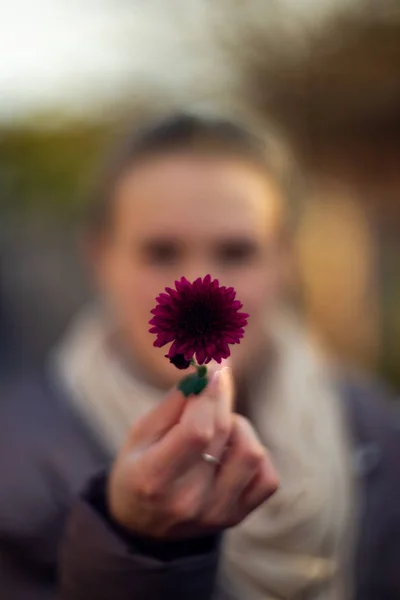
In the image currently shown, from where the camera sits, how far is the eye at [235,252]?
0.66 meters

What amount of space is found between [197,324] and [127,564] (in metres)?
0.22

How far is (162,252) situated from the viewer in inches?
26.3

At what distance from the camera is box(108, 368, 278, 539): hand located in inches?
14.2

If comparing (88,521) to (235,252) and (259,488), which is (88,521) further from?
(235,252)

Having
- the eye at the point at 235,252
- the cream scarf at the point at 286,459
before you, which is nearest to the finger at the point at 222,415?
the cream scarf at the point at 286,459

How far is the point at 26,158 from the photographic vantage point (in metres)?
4.19

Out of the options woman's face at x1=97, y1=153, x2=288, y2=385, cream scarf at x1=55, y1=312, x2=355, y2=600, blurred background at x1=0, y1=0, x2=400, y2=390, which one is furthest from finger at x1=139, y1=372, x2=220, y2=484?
blurred background at x1=0, y1=0, x2=400, y2=390

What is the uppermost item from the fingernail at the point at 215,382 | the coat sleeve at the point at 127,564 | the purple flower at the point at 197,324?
the purple flower at the point at 197,324

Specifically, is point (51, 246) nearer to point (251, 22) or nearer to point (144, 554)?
point (251, 22)

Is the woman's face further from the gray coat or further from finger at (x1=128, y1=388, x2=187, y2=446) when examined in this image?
finger at (x1=128, y1=388, x2=187, y2=446)

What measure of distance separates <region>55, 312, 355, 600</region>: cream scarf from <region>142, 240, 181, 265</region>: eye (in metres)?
0.14

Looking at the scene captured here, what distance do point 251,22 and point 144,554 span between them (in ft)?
7.58

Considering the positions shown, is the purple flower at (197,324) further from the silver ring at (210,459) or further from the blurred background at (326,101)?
the blurred background at (326,101)

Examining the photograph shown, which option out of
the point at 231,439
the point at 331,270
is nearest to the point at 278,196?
the point at 231,439
